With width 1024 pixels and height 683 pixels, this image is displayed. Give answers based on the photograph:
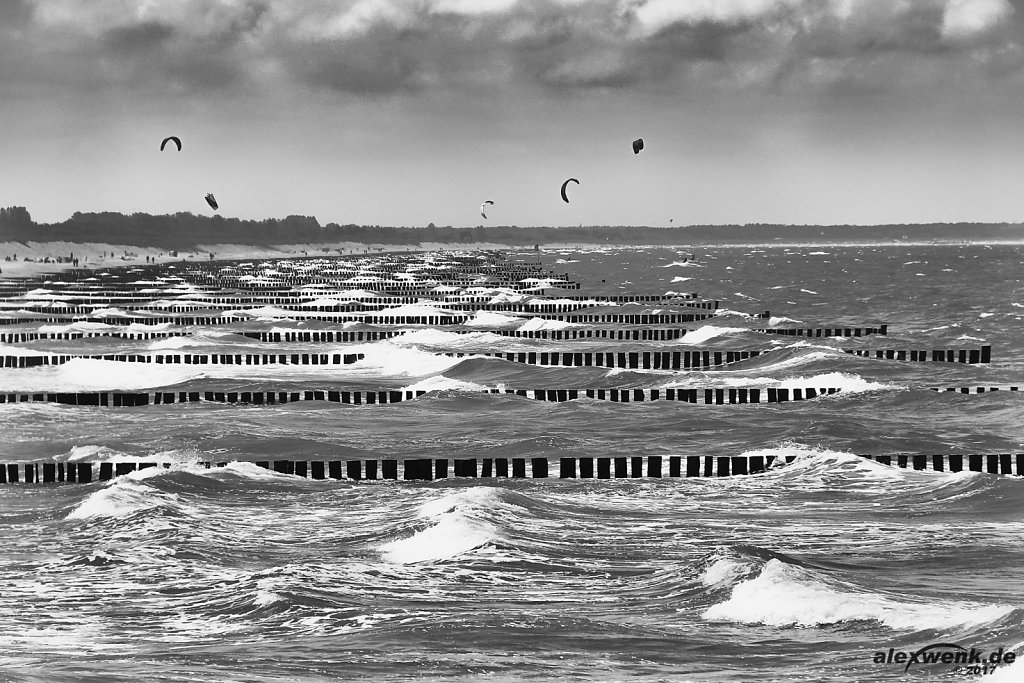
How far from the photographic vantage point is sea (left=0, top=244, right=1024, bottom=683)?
13547mm

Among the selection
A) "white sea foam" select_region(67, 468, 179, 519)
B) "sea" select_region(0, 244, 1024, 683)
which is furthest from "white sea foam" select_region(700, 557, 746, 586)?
"white sea foam" select_region(67, 468, 179, 519)

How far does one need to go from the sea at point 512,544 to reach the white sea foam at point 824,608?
37mm

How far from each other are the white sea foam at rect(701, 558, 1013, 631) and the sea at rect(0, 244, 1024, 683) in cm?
4

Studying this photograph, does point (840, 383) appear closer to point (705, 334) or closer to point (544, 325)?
point (705, 334)

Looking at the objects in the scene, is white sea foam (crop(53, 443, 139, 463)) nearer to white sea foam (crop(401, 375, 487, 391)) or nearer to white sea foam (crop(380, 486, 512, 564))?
white sea foam (crop(380, 486, 512, 564))

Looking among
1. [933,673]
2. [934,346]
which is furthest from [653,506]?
[934,346]

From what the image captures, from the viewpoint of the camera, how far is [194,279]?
12838cm

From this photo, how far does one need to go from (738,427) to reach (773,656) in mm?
17905

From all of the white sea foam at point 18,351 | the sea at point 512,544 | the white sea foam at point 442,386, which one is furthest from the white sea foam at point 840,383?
the white sea foam at point 18,351

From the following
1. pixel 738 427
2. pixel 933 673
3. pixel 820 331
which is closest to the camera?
pixel 933 673

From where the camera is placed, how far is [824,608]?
14898 millimetres

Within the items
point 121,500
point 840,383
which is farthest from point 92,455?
point 840,383

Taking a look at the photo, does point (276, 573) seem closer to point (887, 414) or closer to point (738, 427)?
point (738, 427)

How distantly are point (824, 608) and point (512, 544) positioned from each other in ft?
15.3
